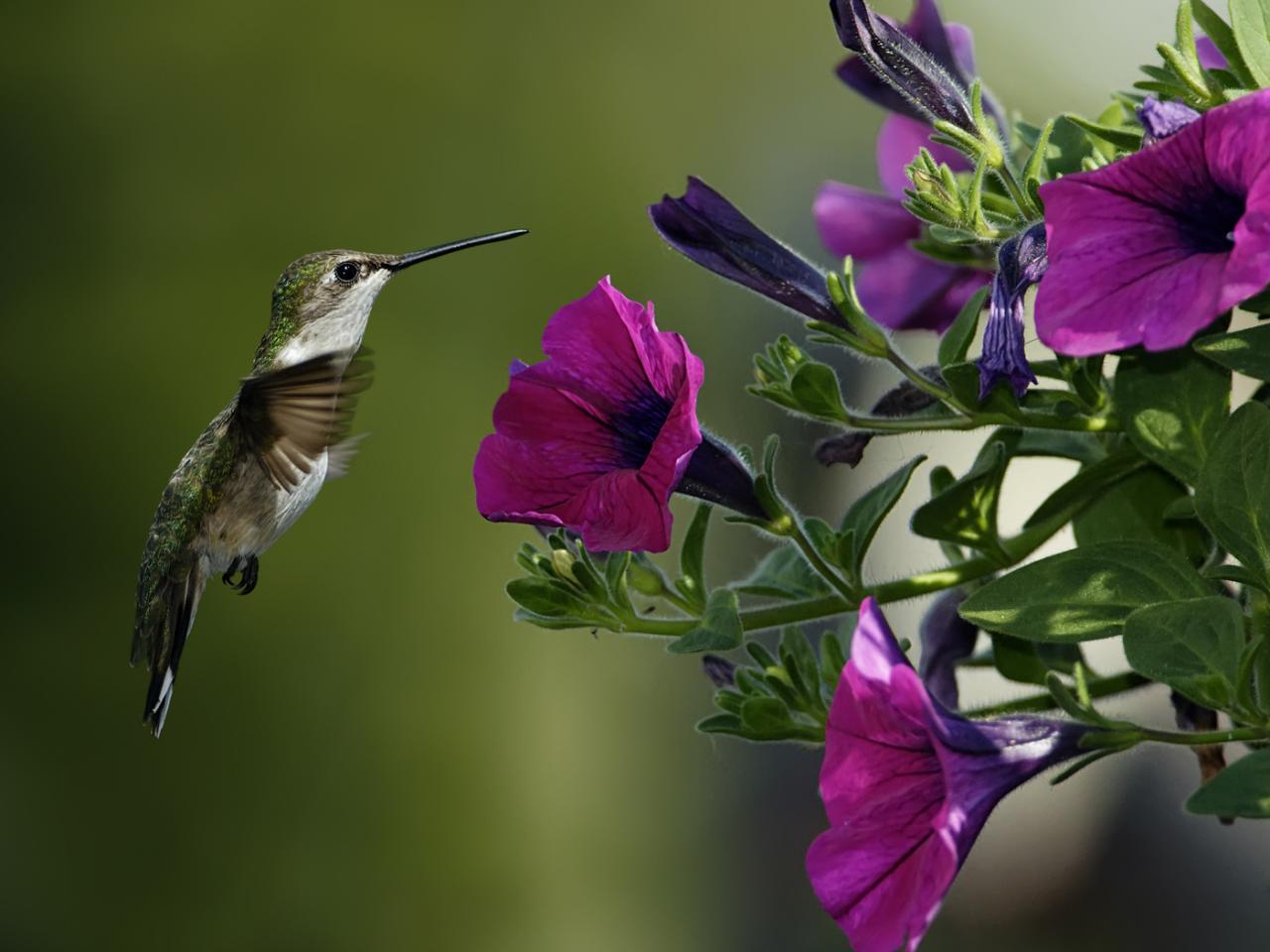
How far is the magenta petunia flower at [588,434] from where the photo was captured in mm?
592

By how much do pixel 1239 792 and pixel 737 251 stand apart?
313 mm

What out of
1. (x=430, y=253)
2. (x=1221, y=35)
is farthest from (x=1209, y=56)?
(x=430, y=253)

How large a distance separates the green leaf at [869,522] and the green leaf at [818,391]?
4 centimetres

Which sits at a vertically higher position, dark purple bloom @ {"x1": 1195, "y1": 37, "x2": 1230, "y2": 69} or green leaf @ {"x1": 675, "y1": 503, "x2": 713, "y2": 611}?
dark purple bloom @ {"x1": 1195, "y1": 37, "x2": 1230, "y2": 69}

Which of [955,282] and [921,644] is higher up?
[955,282]

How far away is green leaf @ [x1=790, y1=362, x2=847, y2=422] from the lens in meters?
0.65

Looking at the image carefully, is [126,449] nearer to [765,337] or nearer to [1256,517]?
[765,337]

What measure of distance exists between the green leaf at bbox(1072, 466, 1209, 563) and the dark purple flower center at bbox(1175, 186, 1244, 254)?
181mm

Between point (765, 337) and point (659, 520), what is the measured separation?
3.51m

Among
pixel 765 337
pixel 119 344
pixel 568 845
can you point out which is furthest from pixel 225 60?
pixel 568 845

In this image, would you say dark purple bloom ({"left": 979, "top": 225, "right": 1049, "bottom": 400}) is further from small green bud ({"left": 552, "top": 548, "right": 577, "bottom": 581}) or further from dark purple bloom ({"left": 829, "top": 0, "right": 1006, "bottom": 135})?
small green bud ({"left": 552, "top": 548, "right": 577, "bottom": 581})

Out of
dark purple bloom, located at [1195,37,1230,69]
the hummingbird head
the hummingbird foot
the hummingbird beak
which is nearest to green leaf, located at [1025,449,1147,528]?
dark purple bloom, located at [1195,37,1230,69]

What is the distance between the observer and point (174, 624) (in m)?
1.14

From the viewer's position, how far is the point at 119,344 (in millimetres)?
3836
